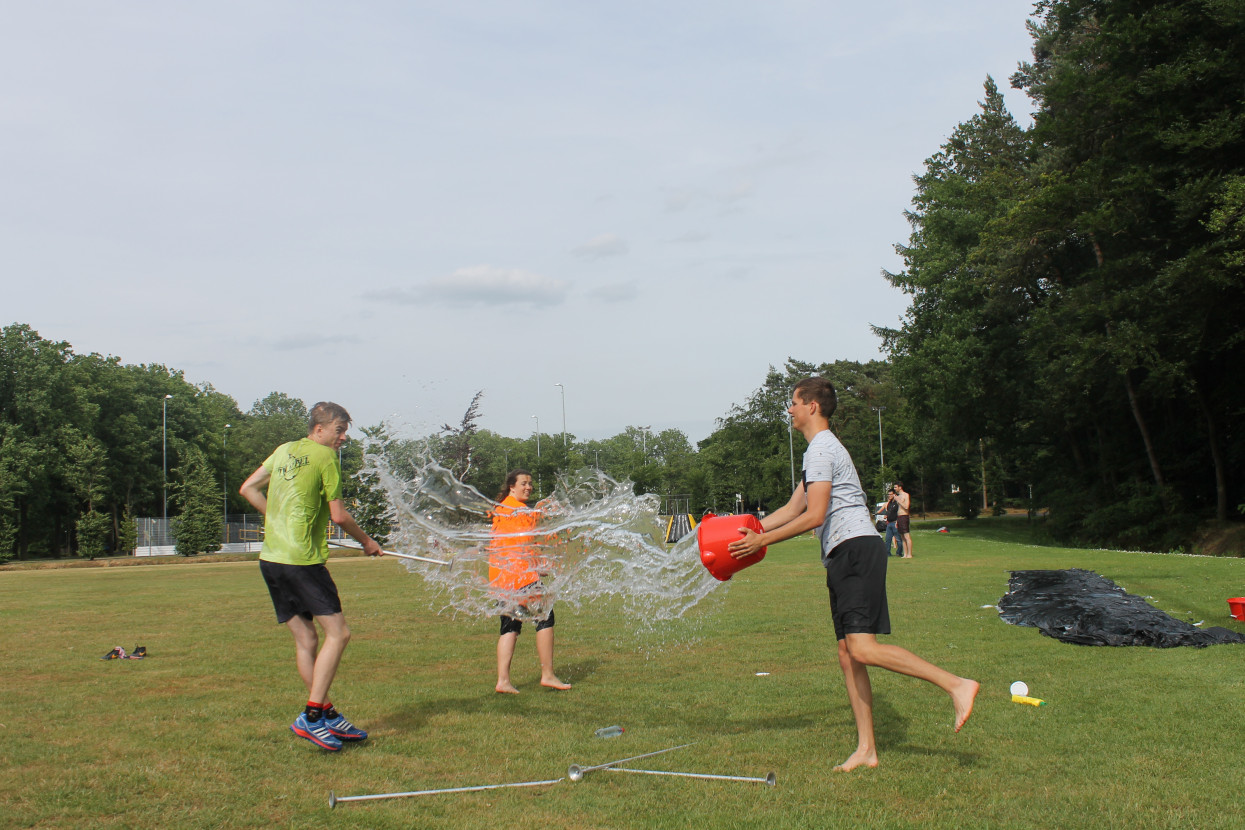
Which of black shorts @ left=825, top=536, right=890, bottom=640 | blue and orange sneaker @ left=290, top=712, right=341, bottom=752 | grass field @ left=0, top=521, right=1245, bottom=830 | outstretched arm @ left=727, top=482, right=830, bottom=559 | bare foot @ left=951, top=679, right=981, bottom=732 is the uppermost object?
outstretched arm @ left=727, top=482, right=830, bottom=559

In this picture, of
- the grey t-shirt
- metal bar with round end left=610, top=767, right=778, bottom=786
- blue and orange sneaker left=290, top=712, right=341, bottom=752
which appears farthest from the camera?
blue and orange sneaker left=290, top=712, right=341, bottom=752

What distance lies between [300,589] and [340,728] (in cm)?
104

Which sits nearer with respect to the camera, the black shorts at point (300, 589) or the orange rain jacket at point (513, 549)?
the black shorts at point (300, 589)

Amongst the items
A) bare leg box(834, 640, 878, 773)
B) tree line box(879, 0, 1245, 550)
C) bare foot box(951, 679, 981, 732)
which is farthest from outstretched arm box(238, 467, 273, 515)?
tree line box(879, 0, 1245, 550)

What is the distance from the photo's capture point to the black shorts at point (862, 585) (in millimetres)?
5766

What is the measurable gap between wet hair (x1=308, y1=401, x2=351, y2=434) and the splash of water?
842mm

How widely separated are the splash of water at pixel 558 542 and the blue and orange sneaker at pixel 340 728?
139cm

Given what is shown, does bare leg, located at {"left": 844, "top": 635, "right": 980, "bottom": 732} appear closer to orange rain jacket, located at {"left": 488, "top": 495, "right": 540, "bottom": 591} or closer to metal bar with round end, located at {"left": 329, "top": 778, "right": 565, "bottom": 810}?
metal bar with round end, located at {"left": 329, "top": 778, "right": 565, "bottom": 810}

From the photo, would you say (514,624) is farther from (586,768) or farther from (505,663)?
(586,768)

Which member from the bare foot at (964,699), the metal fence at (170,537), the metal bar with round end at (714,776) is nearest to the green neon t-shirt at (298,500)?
the metal bar with round end at (714,776)

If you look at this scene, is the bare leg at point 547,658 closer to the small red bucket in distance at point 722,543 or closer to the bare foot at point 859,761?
the small red bucket in distance at point 722,543

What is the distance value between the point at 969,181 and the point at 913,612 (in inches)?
1595

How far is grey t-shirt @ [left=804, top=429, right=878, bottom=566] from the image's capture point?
5.86 metres

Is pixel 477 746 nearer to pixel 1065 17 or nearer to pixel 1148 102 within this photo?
pixel 1148 102
